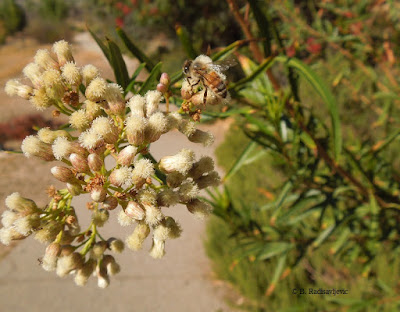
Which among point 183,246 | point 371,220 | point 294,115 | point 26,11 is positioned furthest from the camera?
point 26,11

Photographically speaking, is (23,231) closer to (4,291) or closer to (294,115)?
(294,115)

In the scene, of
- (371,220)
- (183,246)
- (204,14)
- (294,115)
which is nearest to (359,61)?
(371,220)

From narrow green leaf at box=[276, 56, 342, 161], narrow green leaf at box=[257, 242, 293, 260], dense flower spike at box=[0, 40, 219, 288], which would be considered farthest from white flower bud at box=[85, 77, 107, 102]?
narrow green leaf at box=[257, 242, 293, 260]

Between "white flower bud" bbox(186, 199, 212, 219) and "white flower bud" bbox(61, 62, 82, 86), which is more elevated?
"white flower bud" bbox(61, 62, 82, 86)

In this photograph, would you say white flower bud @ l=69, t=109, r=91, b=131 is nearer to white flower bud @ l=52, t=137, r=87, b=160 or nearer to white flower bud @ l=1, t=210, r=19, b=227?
white flower bud @ l=52, t=137, r=87, b=160

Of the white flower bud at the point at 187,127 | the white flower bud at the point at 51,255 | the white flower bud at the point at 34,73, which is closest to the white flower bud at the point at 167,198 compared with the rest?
the white flower bud at the point at 187,127

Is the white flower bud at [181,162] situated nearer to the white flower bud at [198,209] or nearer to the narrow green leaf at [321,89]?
the white flower bud at [198,209]
